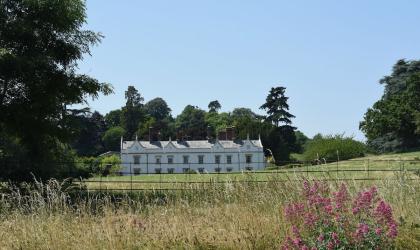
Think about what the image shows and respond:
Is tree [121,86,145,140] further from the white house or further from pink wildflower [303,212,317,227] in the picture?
pink wildflower [303,212,317,227]

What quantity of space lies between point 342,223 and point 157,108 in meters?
154

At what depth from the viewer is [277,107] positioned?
106 metres

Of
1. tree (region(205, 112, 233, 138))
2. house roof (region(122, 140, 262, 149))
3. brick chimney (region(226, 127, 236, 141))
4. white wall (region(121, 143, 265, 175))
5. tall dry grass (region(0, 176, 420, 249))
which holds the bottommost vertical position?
tall dry grass (region(0, 176, 420, 249))

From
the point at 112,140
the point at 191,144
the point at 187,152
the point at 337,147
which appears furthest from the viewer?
the point at 112,140

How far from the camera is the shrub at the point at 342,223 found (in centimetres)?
546

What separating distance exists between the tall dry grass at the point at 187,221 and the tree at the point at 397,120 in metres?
59.0

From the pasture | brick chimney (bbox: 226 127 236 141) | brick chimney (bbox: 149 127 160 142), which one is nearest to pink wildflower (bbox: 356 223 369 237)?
the pasture

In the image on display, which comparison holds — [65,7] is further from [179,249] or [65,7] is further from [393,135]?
[393,135]

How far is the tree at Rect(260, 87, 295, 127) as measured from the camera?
104312 millimetres

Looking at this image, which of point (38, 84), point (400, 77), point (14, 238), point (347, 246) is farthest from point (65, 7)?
point (400, 77)

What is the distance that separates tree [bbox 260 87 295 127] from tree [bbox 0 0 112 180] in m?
85.2

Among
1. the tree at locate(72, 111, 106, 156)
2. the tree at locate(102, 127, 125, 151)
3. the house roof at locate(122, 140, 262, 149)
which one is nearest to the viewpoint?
the house roof at locate(122, 140, 262, 149)

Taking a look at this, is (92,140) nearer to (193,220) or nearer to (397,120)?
(397,120)

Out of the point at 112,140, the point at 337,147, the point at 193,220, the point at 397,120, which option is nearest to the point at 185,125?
the point at 112,140
